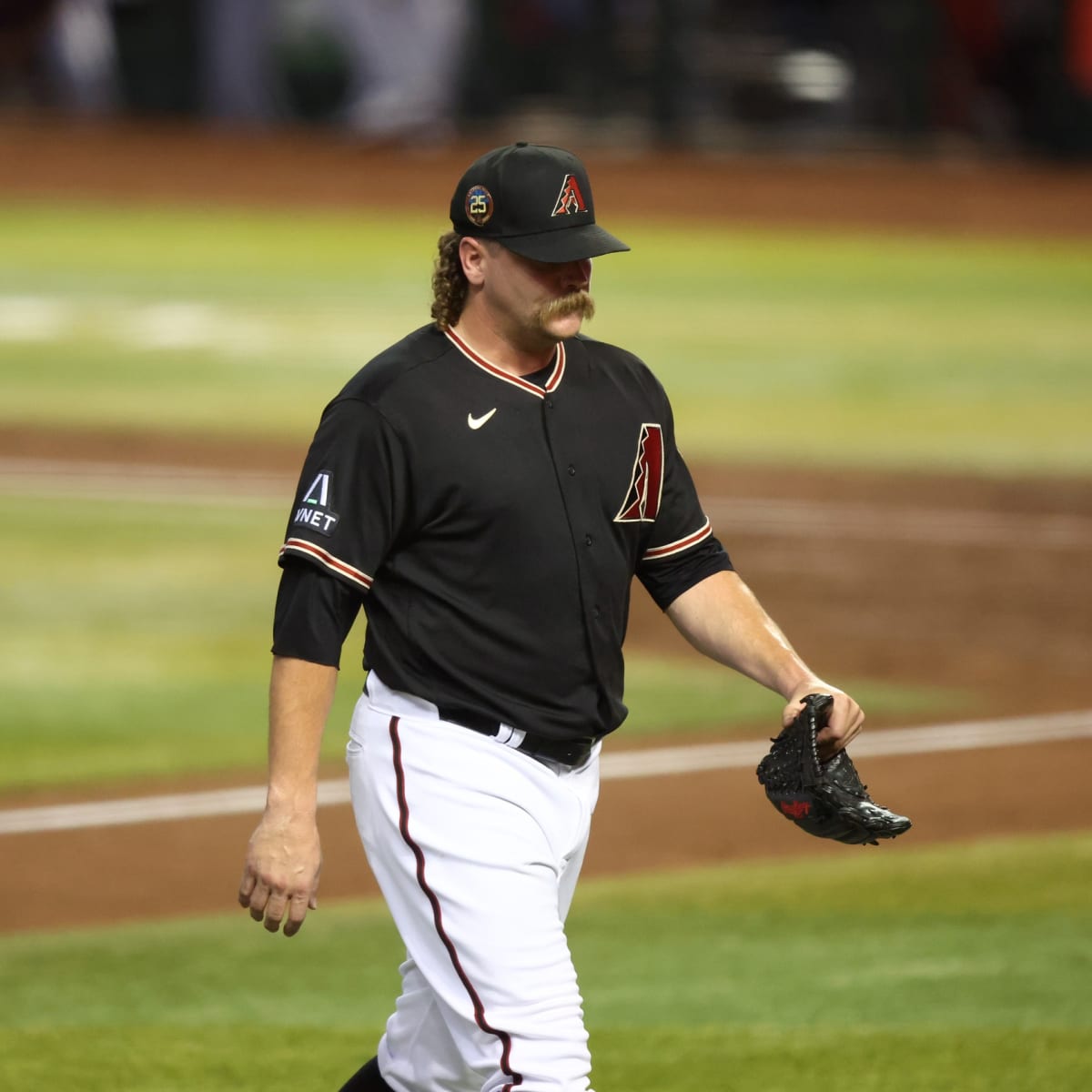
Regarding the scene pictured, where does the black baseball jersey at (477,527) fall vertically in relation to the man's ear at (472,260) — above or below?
below

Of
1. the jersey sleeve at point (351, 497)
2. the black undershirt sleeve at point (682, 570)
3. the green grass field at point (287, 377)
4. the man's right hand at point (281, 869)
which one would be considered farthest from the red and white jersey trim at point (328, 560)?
the green grass field at point (287, 377)

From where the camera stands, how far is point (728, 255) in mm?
23906

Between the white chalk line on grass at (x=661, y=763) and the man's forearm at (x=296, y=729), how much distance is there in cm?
389

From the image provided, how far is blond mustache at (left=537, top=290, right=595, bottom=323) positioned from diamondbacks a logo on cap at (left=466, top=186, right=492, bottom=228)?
7.4 inches

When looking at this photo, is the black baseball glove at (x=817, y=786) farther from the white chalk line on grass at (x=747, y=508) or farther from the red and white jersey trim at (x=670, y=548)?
the white chalk line on grass at (x=747, y=508)

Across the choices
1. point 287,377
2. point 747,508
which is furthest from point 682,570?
point 287,377

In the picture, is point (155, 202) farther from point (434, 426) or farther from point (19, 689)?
point (434, 426)

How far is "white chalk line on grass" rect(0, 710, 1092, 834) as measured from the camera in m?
7.50

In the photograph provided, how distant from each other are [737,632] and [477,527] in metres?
0.60

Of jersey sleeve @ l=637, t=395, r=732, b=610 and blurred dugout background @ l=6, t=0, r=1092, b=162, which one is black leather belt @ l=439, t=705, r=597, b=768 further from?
blurred dugout background @ l=6, t=0, r=1092, b=162

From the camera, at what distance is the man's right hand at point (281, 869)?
3.64 m

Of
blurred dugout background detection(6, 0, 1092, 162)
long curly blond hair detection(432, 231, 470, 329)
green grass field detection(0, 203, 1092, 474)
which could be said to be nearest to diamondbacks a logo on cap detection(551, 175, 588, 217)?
long curly blond hair detection(432, 231, 470, 329)

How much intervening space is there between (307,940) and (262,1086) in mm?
1278

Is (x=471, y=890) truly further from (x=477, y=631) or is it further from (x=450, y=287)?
(x=450, y=287)
